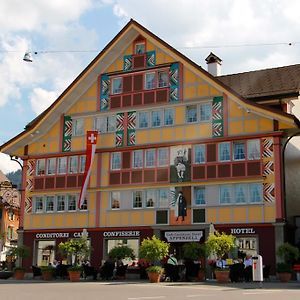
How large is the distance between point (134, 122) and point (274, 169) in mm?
9325

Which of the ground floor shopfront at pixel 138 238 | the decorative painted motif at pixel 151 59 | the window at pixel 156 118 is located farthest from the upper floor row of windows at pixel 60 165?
the decorative painted motif at pixel 151 59

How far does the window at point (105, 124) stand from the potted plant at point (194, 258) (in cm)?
1063

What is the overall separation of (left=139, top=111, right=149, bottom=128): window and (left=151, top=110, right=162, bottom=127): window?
34 cm

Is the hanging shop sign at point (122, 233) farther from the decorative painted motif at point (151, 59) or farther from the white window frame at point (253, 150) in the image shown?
the decorative painted motif at point (151, 59)

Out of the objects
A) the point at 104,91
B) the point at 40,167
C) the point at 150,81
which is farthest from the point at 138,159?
the point at 40,167

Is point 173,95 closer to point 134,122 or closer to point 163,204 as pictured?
point 134,122

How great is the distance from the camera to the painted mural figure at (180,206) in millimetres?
35438

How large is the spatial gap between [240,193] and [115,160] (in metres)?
8.35

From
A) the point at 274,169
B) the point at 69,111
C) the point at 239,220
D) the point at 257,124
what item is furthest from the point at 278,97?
the point at 69,111

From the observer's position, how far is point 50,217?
39.5 m

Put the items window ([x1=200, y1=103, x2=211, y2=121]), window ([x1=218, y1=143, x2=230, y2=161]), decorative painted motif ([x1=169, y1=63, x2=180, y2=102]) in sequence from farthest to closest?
decorative painted motif ([x1=169, y1=63, x2=180, y2=102]), window ([x1=200, y1=103, x2=211, y2=121]), window ([x1=218, y1=143, x2=230, y2=161])

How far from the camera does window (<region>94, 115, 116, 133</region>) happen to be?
38.7m

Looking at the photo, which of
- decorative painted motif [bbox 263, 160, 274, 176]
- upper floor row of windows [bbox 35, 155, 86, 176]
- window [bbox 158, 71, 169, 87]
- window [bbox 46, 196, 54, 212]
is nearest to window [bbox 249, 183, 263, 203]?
decorative painted motif [bbox 263, 160, 274, 176]

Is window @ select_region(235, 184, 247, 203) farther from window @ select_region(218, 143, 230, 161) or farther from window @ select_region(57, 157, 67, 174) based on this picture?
window @ select_region(57, 157, 67, 174)
